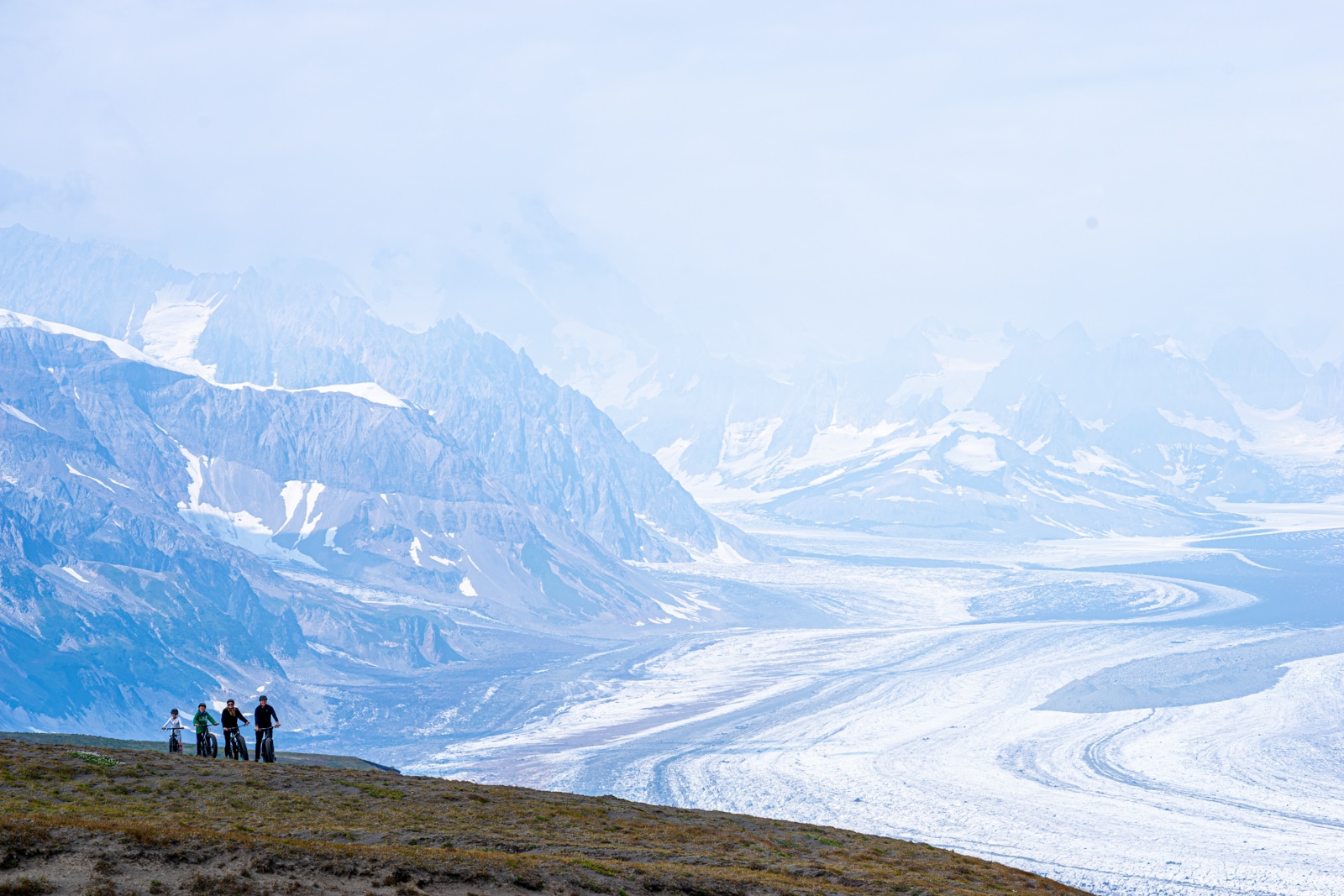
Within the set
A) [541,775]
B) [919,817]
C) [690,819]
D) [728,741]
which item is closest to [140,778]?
[690,819]

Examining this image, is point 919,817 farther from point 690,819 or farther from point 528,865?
point 528,865

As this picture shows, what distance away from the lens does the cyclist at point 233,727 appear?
168 ft

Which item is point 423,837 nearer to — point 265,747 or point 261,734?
point 261,734

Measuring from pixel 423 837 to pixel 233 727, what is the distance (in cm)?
1796

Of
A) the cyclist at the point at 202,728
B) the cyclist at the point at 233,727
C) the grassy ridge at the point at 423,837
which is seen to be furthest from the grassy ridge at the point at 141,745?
the grassy ridge at the point at 423,837

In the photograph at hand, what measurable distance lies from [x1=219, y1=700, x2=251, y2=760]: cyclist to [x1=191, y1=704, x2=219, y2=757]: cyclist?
743 millimetres

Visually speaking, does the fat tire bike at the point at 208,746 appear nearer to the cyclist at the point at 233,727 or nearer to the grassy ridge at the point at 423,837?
the cyclist at the point at 233,727

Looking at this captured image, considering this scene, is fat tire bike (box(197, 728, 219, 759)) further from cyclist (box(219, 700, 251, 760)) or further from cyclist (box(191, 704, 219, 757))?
cyclist (box(219, 700, 251, 760))

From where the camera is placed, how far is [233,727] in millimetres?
51438

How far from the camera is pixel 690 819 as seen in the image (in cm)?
5375

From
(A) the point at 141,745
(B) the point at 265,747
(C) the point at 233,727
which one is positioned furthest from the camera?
(A) the point at 141,745

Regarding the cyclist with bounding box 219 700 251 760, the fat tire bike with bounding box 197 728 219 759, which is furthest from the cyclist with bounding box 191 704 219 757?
the cyclist with bounding box 219 700 251 760

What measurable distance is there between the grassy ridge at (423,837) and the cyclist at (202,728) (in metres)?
2.67

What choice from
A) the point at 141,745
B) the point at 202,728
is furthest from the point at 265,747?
the point at 141,745
